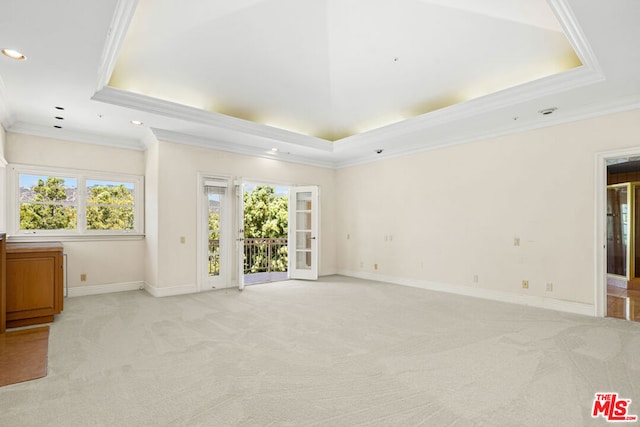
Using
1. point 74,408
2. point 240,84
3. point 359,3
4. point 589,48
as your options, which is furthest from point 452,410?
point 240,84

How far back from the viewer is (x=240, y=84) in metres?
4.75

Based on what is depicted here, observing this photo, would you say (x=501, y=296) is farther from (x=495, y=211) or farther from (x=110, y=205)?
(x=110, y=205)

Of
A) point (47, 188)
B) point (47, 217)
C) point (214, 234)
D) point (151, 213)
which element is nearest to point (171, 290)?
point (214, 234)

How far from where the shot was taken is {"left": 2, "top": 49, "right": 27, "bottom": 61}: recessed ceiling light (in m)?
2.95

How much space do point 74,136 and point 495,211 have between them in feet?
23.3

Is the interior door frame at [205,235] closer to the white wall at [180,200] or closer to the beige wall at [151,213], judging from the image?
the white wall at [180,200]

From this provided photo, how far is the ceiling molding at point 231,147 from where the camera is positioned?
17.6 feet

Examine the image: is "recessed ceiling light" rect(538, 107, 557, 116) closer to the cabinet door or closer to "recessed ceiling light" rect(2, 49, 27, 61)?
"recessed ceiling light" rect(2, 49, 27, 61)

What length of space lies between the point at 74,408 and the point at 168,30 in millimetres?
3722

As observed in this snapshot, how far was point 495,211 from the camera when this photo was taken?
5156 mm

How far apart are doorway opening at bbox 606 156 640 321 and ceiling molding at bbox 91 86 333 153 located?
5743 millimetres

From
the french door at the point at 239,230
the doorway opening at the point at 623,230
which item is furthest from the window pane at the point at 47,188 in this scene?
the doorway opening at the point at 623,230

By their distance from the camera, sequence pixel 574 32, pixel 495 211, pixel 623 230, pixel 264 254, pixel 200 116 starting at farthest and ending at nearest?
pixel 264 254
pixel 623 230
pixel 495 211
pixel 200 116
pixel 574 32

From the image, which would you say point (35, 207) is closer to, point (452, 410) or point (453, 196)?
point (452, 410)
